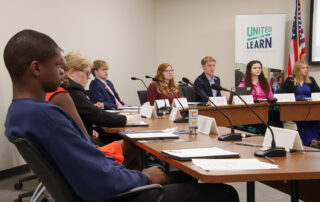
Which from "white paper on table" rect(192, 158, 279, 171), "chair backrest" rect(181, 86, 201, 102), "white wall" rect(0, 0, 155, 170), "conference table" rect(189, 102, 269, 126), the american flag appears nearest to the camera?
"white paper on table" rect(192, 158, 279, 171)

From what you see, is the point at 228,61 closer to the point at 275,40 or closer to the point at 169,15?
the point at 275,40

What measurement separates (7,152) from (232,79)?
4.39 m

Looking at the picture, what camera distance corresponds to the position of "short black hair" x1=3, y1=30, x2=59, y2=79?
1.19m

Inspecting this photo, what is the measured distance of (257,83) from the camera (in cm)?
475

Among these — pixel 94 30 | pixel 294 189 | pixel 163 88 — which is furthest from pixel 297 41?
pixel 294 189

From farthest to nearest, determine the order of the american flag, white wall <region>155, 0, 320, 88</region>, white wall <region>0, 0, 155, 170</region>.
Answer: white wall <region>155, 0, 320, 88</region> < the american flag < white wall <region>0, 0, 155, 170</region>

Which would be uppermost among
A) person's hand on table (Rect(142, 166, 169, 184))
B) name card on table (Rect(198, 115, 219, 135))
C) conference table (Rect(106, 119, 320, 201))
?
name card on table (Rect(198, 115, 219, 135))

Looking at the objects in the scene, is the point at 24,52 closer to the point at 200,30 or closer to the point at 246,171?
the point at 246,171

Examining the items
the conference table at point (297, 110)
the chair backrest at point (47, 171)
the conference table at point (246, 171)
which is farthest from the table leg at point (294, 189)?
the conference table at point (297, 110)

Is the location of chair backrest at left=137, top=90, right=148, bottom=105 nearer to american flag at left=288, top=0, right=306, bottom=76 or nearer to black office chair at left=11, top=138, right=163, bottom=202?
american flag at left=288, top=0, right=306, bottom=76

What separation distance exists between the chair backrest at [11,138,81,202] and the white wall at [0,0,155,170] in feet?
9.60

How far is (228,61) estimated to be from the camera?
264 inches

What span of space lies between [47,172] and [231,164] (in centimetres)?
71

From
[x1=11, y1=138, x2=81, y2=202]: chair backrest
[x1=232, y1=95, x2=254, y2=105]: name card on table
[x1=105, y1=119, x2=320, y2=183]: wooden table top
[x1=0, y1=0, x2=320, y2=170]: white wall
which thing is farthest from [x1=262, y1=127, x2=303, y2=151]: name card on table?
[x1=0, y1=0, x2=320, y2=170]: white wall
